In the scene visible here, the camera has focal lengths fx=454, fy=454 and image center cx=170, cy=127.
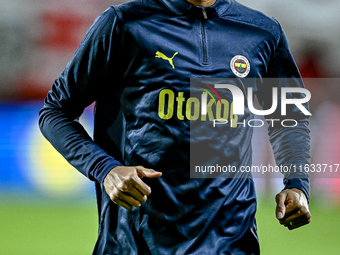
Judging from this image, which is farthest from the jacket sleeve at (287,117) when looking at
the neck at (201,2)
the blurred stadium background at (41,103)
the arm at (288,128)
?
the blurred stadium background at (41,103)

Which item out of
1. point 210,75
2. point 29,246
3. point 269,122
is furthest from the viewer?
point 29,246

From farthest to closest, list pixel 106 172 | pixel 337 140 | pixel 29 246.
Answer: pixel 337 140
pixel 29 246
pixel 106 172

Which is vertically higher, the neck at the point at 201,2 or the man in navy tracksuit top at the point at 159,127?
the neck at the point at 201,2

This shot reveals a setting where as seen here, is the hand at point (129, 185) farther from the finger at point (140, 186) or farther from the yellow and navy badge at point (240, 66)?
the yellow and navy badge at point (240, 66)

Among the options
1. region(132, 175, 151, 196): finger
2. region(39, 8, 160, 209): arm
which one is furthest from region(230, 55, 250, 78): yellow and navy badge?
region(132, 175, 151, 196): finger

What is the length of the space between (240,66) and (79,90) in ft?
1.59

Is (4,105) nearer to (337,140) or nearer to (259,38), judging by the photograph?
(337,140)

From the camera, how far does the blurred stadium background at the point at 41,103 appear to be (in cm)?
471

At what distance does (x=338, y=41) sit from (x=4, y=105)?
12.3ft

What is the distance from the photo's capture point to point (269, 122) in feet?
5.20

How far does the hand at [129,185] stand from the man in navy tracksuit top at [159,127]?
4 cm

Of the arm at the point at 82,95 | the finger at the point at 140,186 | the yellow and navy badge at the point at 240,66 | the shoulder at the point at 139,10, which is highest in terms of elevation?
the shoulder at the point at 139,10

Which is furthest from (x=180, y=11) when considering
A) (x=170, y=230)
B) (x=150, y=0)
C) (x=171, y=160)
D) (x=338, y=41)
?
(x=338, y=41)

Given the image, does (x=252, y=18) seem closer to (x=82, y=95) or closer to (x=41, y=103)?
(x=82, y=95)
